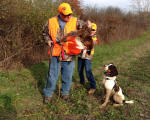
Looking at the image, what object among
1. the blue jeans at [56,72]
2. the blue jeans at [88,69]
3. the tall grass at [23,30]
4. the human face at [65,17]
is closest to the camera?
the human face at [65,17]

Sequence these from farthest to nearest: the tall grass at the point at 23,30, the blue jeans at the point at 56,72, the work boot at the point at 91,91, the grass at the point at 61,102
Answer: the tall grass at the point at 23,30
the work boot at the point at 91,91
the blue jeans at the point at 56,72
the grass at the point at 61,102

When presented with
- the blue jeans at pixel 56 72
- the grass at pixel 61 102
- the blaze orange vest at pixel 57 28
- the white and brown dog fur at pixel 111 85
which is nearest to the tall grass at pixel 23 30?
the grass at pixel 61 102

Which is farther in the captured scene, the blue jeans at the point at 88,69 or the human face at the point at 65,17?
the blue jeans at the point at 88,69

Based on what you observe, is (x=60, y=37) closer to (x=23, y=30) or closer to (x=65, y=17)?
(x=65, y=17)

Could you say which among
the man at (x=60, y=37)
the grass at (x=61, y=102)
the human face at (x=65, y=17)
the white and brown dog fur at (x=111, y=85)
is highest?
the human face at (x=65, y=17)

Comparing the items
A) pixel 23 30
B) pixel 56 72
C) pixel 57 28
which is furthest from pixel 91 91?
pixel 23 30

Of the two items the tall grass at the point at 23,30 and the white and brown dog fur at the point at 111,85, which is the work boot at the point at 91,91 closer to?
the white and brown dog fur at the point at 111,85

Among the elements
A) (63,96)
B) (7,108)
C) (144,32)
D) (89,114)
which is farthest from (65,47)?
(144,32)

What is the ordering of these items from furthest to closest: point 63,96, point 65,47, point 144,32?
1. point 144,32
2. point 63,96
3. point 65,47

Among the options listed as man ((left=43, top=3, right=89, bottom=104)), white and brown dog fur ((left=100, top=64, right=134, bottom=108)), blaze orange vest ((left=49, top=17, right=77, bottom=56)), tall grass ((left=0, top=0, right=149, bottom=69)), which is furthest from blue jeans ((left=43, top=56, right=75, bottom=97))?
tall grass ((left=0, top=0, right=149, bottom=69))

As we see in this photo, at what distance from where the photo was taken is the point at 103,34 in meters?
13.3

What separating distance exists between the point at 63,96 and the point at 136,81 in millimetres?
3086

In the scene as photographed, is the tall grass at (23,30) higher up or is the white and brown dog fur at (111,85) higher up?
the tall grass at (23,30)

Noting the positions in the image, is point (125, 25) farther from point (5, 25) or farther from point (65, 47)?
point (65, 47)
